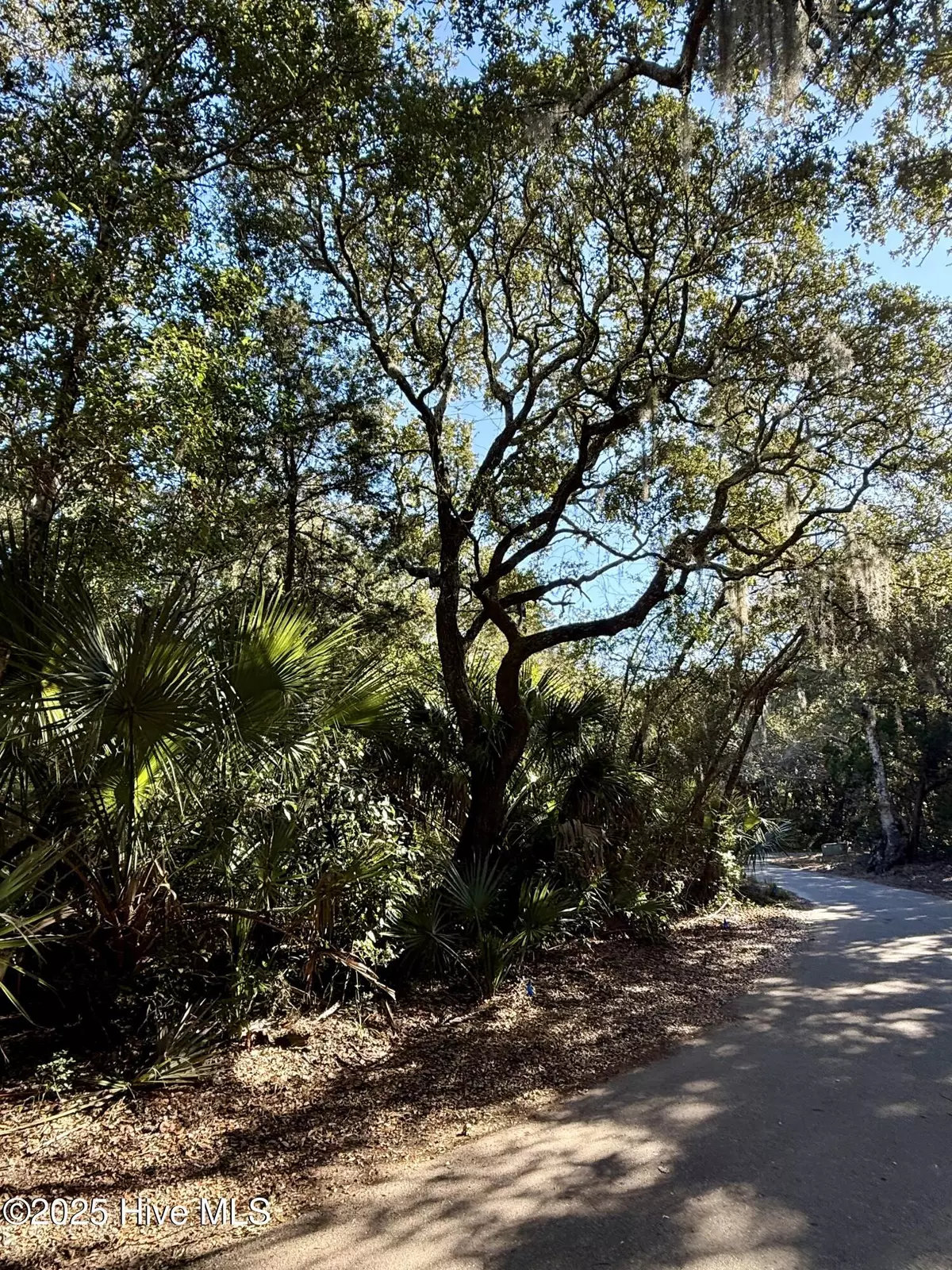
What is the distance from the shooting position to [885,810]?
18.4 metres

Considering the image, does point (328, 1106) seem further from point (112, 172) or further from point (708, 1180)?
point (112, 172)

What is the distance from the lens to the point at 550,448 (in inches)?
377

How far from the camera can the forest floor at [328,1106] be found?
3.09 meters

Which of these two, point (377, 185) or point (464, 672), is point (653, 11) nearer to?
point (377, 185)

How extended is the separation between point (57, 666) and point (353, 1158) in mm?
2893

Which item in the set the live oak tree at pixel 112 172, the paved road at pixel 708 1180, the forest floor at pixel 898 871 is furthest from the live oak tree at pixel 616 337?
the forest floor at pixel 898 871

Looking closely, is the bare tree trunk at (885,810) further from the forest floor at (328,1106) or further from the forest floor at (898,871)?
the forest floor at (328,1106)

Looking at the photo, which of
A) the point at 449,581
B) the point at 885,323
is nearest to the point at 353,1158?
the point at 449,581

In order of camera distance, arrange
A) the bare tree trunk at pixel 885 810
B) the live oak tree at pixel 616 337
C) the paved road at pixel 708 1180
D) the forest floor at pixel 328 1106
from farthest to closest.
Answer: the bare tree trunk at pixel 885 810 < the live oak tree at pixel 616 337 < the forest floor at pixel 328 1106 < the paved road at pixel 708 1180

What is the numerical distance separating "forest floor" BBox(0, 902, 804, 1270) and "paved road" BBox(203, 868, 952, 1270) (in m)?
0.29

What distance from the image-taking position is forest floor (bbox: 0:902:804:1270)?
10.2 feet

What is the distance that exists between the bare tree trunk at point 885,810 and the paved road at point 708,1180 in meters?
14.8

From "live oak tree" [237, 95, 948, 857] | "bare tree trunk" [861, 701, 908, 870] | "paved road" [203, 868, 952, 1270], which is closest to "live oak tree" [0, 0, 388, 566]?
"live oak tree" [237, 95, 948, 857]

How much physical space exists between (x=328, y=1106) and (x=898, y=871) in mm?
18378
